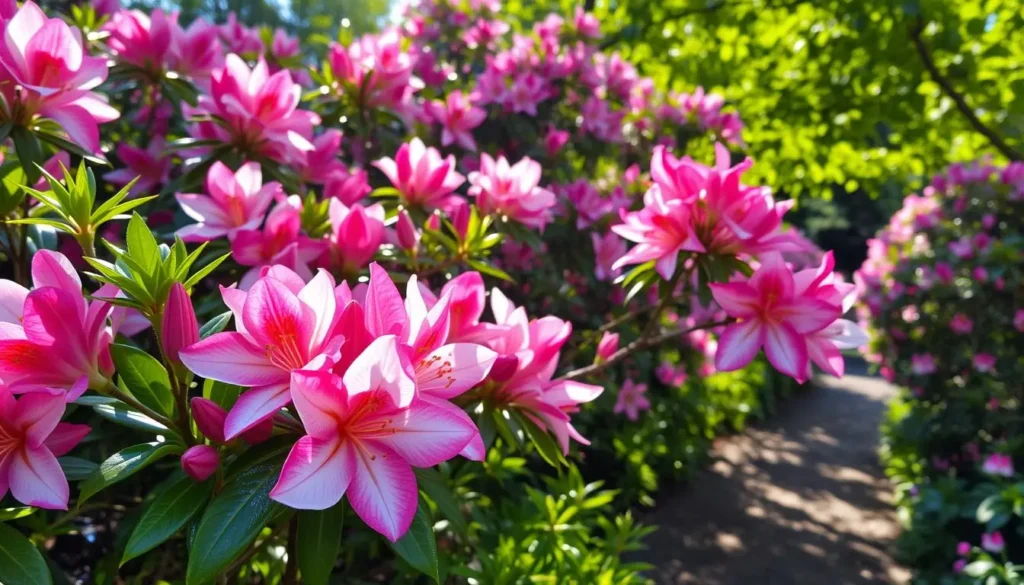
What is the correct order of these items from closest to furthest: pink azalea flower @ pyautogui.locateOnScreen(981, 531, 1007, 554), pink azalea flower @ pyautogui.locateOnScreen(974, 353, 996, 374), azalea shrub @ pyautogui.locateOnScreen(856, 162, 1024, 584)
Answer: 1. pink azalea flower @ pyautogui.locateOnScreen(981, 531, 1007, 554)
2. azalea shrub @ pyautogui.locateOnScreen(856, 162, 1024, 584)
3. pink azalea flower @ pyautogui.locateOnScreen(974, 353, 996, 374)

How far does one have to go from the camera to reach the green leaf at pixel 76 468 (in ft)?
3.11

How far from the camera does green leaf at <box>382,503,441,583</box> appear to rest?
2.83 feet

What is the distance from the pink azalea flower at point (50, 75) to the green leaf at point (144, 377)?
0.60 metres

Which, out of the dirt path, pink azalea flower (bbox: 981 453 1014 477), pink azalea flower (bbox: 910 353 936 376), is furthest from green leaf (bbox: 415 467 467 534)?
pink azalea flower (bbox: 910 353 936 376)

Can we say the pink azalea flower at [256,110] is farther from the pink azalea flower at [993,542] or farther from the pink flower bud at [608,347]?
the pink azalea flower at [993,542]

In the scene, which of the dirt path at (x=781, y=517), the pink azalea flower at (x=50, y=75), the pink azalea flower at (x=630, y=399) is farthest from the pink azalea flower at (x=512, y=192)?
the dirt path at (x=781, y=517)

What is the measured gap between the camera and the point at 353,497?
77 centimetres

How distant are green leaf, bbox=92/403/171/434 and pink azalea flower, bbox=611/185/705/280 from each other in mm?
883

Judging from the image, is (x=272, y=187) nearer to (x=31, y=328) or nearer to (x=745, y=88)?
(x=31, y=328)

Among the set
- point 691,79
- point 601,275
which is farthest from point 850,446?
point 601,275

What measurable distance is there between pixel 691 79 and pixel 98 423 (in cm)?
430

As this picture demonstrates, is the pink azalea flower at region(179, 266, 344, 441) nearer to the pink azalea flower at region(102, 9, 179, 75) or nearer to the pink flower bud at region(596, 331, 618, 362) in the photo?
the pink flower bud at region(596, 331, 618, 362)

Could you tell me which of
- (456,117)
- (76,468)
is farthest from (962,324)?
(76,468)

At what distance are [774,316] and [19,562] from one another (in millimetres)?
1236
